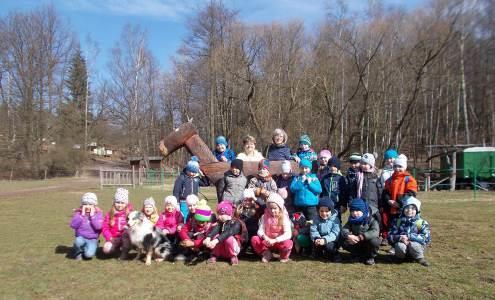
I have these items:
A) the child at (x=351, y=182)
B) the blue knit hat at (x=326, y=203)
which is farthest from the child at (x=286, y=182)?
the child at (x=351, y=182)

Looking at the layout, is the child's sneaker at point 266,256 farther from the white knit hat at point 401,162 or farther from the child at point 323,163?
the white knit hat at point 401,162

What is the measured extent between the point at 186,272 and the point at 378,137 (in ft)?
104

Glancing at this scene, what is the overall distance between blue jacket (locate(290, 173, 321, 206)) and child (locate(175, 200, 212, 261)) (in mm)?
1279

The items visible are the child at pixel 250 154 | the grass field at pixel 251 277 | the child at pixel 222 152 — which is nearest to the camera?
the grass field at pixel 251 277

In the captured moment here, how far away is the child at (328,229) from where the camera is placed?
18.3 ft

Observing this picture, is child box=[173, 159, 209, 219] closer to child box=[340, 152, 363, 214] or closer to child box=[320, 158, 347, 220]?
child box=[320, 158, 347, 220]

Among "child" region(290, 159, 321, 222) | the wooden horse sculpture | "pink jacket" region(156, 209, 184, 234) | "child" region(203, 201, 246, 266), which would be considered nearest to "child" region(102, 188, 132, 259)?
"pink jacket" region(156, 209, 184, 234)

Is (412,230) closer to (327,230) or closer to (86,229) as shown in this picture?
(327,230)

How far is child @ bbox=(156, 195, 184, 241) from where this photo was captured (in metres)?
6.00

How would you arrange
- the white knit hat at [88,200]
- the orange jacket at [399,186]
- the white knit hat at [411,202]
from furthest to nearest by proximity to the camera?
1. the white knit hat at [88,200]
2. the orange jacket at [399,186]
3. the white knit hat at [411,202]

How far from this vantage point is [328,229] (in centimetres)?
561

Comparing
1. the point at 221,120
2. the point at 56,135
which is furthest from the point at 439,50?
the point at 56,135

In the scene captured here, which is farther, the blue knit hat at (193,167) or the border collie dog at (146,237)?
the blue knit hat at (193,167)

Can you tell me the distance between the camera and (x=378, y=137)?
34594mm
